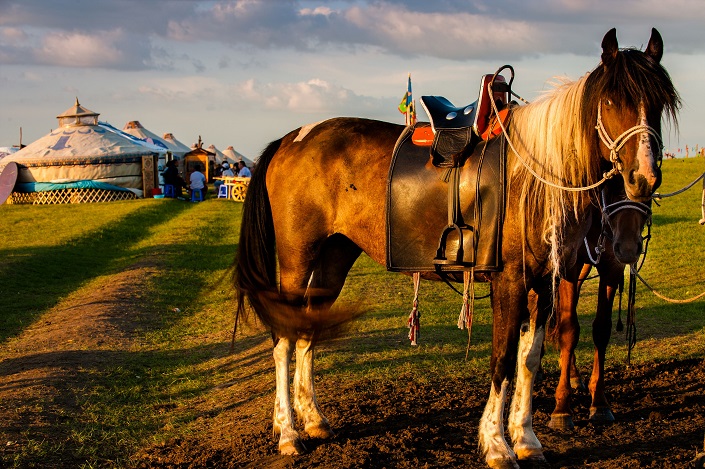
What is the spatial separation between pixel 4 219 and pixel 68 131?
11.5 metres

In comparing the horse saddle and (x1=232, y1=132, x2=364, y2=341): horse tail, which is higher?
the horse saddle

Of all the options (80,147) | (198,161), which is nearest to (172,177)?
(80,147)

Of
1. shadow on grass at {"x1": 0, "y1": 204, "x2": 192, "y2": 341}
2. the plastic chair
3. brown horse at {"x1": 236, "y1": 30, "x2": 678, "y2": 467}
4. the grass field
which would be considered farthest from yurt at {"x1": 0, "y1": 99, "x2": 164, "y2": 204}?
brown horse at {"x1": 236, "y1": 30, "x2": 678, "y2": 467}

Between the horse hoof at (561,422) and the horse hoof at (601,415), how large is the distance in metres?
0.24

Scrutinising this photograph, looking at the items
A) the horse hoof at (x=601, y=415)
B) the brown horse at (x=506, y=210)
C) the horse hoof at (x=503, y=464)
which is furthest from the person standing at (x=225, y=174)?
the horse hoof at (x=503, y=464)

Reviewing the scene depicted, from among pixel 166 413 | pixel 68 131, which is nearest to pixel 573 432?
pixel 166 413

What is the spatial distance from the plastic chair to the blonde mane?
29.3 metres

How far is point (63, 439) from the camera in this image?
5.69 metres

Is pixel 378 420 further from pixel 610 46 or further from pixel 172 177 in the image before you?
pixel 172 177

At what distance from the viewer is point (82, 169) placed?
104 feet

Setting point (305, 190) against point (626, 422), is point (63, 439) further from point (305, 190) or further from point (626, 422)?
point (626, 422)

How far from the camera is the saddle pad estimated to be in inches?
185

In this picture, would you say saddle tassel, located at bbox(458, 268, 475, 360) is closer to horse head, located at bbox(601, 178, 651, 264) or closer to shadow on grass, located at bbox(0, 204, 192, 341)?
Result: horse head, located at bbox(601, 178, 651, 264)

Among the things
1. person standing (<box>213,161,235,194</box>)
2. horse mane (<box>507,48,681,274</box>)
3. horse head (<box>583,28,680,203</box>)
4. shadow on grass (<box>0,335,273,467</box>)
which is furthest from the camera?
person standing (<box>213,161,235,194</box>)
